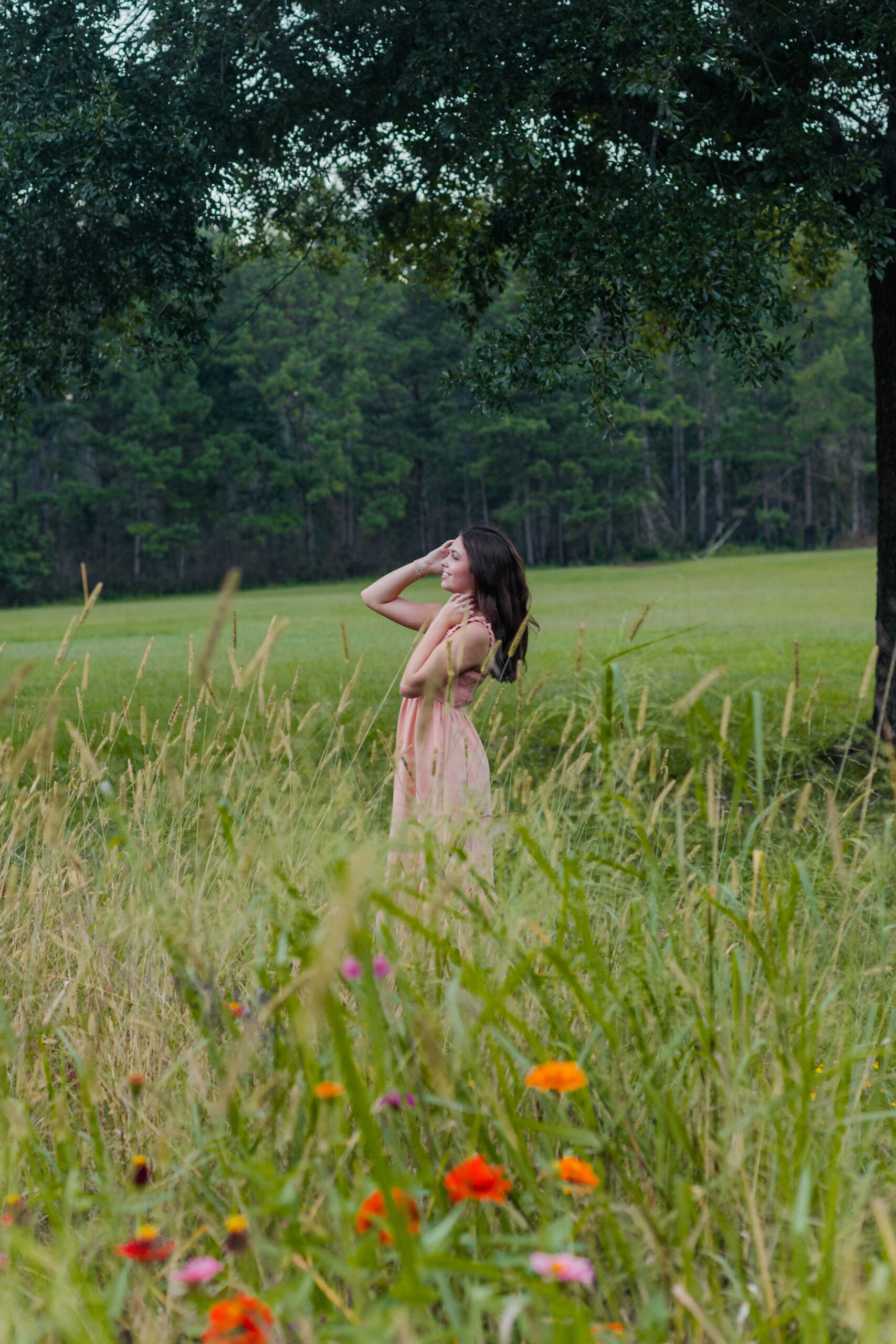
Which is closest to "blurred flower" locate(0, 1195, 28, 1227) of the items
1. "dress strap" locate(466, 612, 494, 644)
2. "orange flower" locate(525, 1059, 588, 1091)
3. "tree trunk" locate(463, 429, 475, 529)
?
"orange flower" locate(525, 1059, 588, 1091)

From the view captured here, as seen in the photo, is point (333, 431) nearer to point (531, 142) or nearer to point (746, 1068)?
point (531, 142)

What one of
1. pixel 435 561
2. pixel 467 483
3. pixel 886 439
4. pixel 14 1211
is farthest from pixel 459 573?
pixel 467 483

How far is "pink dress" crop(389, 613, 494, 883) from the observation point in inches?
86.8

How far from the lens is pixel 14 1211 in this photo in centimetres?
171

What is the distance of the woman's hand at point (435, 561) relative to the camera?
468 centimetres

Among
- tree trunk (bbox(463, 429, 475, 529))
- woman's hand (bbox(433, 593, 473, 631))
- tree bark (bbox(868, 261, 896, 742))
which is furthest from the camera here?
tree trunk (bbox(463, 429, 475, 529))

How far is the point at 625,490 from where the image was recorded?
64.1 m

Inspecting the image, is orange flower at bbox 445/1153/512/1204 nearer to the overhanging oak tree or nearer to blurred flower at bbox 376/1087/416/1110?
blurred flower at bbox 376/1087/416/1110

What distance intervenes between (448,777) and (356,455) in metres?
55.3

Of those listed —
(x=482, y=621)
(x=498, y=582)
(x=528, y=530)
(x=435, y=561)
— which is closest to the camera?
(x=482, y=621)

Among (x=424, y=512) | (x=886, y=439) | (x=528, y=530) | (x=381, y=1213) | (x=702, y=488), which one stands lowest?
(x=381, y=1213)

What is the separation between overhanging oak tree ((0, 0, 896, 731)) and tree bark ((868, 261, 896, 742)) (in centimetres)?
2

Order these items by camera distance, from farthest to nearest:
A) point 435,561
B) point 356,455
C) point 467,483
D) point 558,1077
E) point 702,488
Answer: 1. point 702,488
2. point 467,483
3. point 356,455
4. point 435,561
5. point 558,1077

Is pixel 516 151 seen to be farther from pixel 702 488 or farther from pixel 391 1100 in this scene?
pixel 702 488
